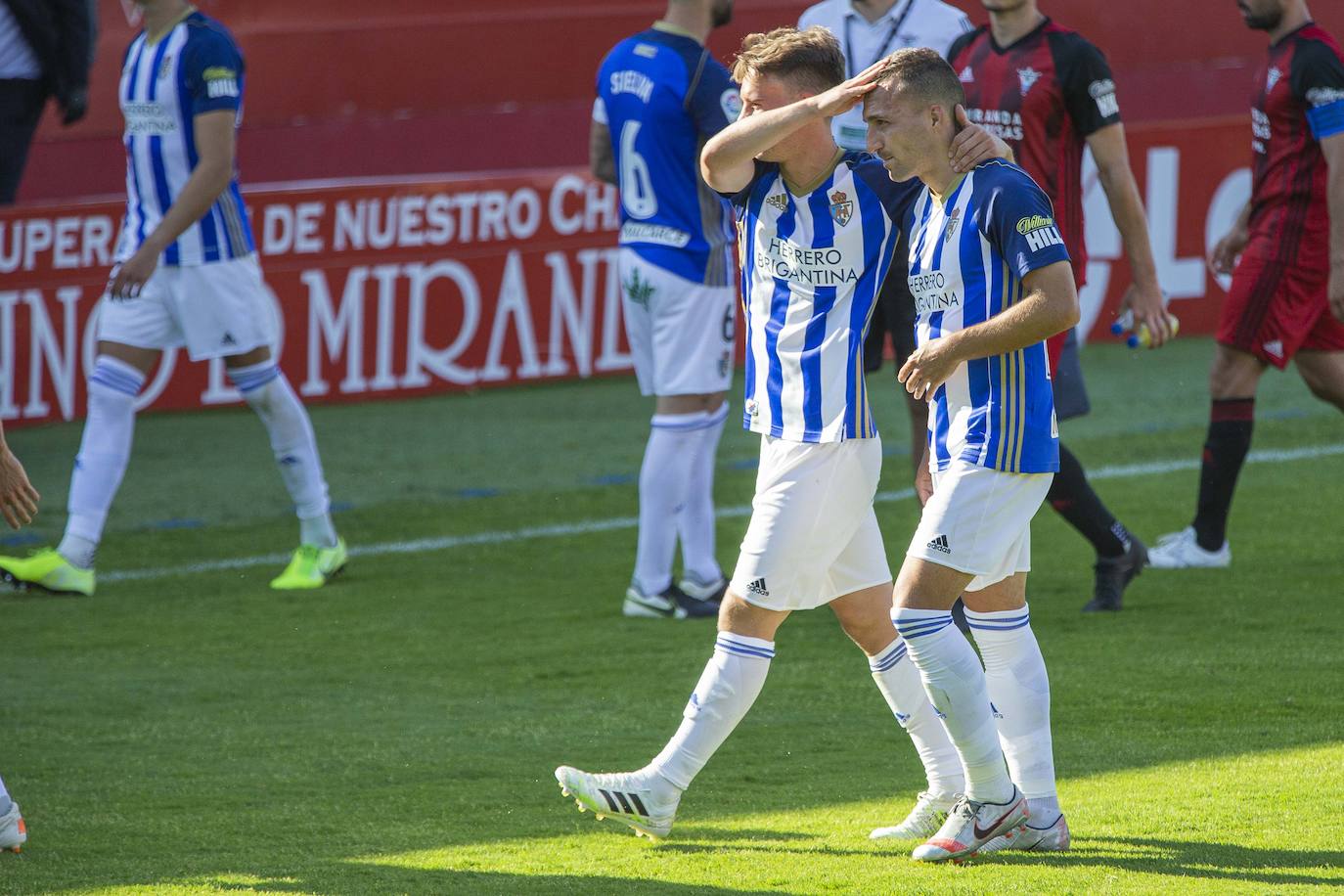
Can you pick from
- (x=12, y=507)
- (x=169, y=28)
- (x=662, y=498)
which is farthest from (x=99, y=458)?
(x=12, y=507)

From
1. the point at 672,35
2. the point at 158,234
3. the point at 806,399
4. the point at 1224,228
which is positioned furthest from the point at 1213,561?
the point at 1224,228

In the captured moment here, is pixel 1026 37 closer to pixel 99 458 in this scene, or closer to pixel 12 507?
pixel 12 507

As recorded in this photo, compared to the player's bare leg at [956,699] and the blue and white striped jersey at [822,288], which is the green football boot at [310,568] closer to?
the blue and white striped jersey at [822,288]

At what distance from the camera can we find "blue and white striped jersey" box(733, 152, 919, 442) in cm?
407

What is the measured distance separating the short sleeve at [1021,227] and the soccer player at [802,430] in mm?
365

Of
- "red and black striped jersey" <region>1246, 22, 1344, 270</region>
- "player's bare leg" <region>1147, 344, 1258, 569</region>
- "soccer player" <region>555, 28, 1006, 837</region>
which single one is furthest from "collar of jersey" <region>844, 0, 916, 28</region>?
"soccer player" <region>555, 28, 1006, 837</region>

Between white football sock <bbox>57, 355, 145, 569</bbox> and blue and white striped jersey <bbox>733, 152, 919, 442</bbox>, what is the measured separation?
3351 millimetres

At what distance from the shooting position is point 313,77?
13.2 meters

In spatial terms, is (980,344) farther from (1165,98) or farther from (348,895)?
(1165,98)

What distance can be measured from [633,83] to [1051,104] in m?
1.38

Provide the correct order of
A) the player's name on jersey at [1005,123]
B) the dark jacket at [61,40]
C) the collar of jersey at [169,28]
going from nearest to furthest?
the player's name on jersey at [1005,123] → the collar of jersey at [169,28] → the dark jacket at [61,40]

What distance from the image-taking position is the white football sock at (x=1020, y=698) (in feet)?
13.0

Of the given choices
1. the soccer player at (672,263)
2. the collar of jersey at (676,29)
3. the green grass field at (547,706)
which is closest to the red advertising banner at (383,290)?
the green grass field at (547,706)

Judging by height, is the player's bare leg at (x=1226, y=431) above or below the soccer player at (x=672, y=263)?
below
